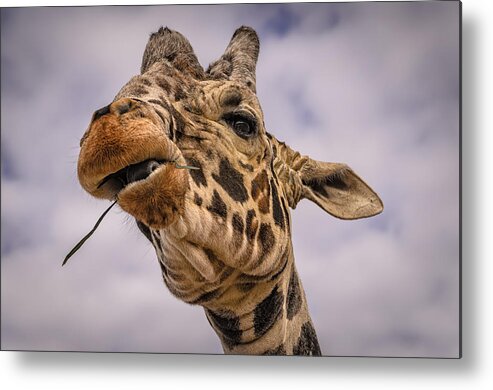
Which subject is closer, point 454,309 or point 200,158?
point 200,158

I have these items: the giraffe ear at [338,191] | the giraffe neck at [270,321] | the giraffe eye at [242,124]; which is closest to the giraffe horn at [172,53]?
the giraffe eye at [242,124]

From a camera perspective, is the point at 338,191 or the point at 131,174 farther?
the point at 338,191

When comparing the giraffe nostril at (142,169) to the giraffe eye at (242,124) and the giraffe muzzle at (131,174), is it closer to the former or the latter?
the giraffe muzzle at (131,174)

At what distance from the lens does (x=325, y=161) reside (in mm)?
2830

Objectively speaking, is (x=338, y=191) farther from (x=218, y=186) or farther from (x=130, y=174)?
(x=130, y=174)

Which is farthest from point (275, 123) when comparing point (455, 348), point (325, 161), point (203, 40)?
point (455, 348)

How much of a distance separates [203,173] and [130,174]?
0.70ft

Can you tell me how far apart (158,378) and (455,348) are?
1000 mm

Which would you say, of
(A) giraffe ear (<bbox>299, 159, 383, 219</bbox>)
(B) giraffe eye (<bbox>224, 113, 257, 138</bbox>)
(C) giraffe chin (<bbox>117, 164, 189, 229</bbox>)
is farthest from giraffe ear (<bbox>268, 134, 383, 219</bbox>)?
(C) giraffe chin (<bbox>117, 164, 189, 229</bbox>)

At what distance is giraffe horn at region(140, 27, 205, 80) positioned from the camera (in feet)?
8.84

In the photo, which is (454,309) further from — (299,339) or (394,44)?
(394,44)

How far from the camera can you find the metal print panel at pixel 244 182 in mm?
2570

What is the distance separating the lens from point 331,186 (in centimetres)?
281

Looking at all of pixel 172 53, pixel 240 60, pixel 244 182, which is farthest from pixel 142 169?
pixel 240 60
